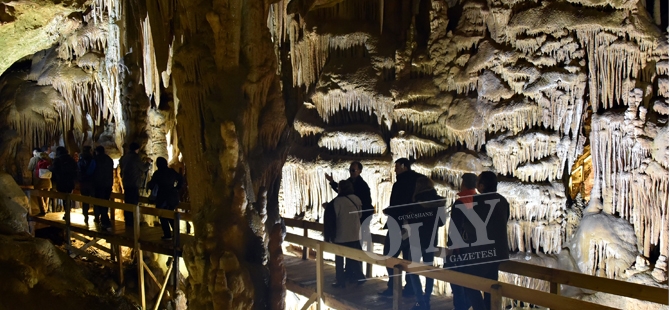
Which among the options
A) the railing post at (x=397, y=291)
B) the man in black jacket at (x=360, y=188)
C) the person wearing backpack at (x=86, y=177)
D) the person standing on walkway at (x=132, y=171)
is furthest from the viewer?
the person wearing backpack at (x=86, y=177)

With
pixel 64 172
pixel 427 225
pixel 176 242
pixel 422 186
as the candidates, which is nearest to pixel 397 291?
pixel 427 225

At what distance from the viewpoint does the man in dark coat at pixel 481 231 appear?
425 centimetres

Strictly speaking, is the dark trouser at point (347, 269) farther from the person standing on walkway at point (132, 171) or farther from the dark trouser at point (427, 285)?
the person standing on walkway at point (132, 171)

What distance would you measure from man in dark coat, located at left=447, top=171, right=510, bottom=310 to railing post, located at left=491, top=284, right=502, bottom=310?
47 cm

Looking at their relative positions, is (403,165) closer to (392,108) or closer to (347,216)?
(347,216)

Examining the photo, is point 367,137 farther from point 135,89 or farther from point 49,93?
point 49,93

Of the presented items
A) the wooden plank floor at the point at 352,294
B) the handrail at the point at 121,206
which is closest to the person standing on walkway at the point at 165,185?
the handrail at the point at 121,206

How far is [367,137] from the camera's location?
8953mm

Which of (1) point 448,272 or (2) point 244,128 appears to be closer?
(1) point 448,272

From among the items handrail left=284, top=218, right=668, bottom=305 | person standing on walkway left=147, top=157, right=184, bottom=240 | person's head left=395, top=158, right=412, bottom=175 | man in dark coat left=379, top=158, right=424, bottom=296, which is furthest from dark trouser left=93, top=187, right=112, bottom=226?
handrail left=284, top=218, right=668, bottom=305

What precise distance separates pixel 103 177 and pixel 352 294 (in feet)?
15.7

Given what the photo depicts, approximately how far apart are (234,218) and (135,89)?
253 inches

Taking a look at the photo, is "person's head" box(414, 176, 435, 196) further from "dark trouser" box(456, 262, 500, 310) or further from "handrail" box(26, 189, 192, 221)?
"handrail" box(26, 189, 192, 221)

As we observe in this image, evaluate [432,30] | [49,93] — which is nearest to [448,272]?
[432,30]
